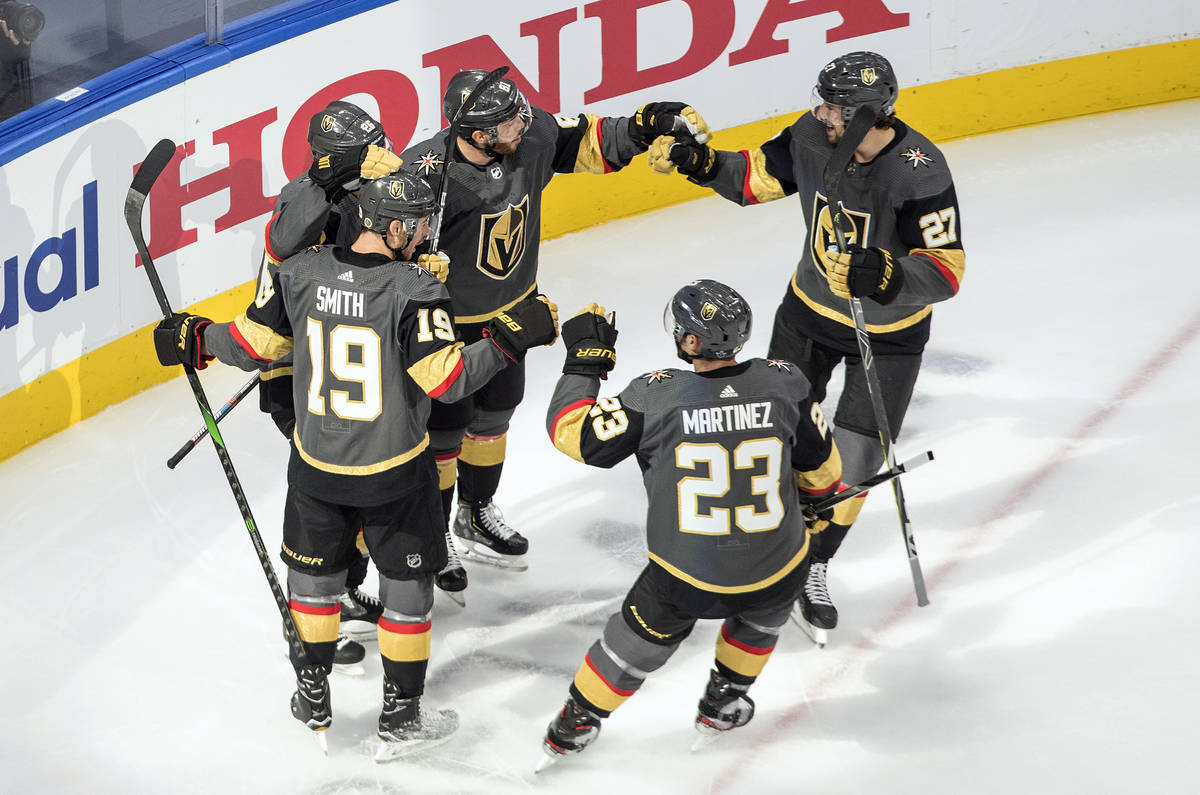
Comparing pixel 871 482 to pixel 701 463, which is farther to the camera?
pixel 871 482

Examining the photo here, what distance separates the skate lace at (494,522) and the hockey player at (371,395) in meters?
0.80

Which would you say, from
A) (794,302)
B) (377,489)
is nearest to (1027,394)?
(794,302)

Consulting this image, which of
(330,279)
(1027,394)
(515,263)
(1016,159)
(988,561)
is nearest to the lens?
(330,279)

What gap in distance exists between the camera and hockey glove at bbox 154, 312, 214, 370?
11.9 ft

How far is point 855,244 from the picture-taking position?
3816 mm

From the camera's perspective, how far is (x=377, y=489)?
3545 mm

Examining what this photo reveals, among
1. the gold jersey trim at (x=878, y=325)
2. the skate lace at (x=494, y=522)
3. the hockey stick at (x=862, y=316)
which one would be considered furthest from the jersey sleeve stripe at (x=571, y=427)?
the skate lace at (x=494, y=522)

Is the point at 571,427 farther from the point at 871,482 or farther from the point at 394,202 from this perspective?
the point at 871,482

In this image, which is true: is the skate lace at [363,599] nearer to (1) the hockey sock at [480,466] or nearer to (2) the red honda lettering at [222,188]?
(1) the hockey sock at [480,466]

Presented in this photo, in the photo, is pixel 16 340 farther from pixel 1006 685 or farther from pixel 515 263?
pixel 1006 685

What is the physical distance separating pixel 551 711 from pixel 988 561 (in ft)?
4.68

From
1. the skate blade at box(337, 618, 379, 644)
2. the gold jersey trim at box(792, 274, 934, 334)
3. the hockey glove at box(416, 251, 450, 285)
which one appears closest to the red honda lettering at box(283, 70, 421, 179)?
the hockey glove at box(416, 251, 450, 285)

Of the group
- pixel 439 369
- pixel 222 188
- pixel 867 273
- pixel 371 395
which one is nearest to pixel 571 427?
pixel 439 369

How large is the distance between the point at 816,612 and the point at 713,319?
1267mm
